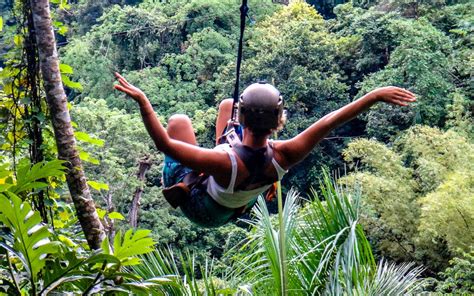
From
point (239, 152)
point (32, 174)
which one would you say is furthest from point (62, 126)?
point (239, 152)

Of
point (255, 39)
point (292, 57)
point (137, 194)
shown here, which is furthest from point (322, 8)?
point (137, 194)

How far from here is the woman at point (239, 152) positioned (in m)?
1.87

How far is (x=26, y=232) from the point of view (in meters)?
1.70

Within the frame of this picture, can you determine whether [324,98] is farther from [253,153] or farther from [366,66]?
[253,153]

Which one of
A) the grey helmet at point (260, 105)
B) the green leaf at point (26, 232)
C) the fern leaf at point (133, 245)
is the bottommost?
the fern leaf at point (133, 245)

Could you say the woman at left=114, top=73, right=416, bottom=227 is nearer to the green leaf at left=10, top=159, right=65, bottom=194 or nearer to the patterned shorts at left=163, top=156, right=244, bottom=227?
the patterned shorts at left=163, top=156, right=244, bottom=227

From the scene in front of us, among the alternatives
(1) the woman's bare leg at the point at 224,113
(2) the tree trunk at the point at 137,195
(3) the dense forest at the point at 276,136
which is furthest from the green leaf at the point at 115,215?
(2) the tree trunk at the point at 137,195

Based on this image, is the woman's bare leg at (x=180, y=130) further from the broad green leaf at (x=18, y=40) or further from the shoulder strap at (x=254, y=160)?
the broad green leaf at (x=18, y=40)

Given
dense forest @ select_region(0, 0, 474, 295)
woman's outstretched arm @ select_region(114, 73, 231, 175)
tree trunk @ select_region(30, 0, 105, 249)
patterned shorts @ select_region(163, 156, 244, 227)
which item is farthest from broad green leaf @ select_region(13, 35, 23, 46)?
woman's outstretched arm @ select_region(114, 73, 231, 175)

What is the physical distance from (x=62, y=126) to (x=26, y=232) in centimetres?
67

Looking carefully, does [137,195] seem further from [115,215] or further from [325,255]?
[115,215]

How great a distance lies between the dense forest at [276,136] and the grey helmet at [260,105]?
1.43 feet

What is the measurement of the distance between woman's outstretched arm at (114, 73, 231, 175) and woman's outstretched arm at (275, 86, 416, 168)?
7.4 inches

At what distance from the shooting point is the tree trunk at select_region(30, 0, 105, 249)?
2316 mm
